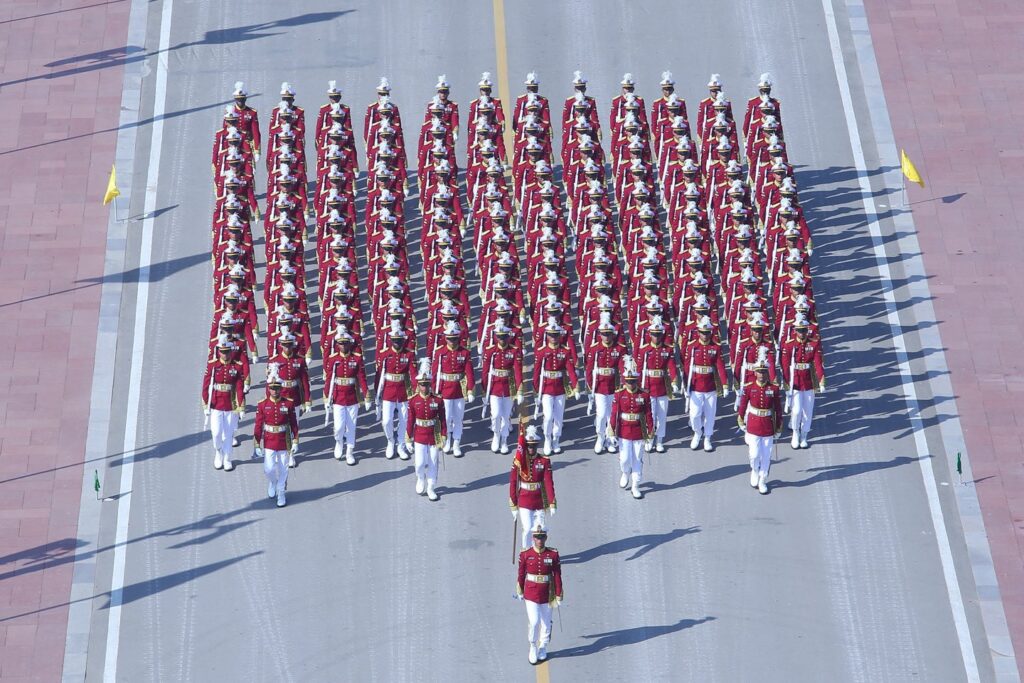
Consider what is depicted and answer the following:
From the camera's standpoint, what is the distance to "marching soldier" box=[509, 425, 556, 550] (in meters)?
36.3

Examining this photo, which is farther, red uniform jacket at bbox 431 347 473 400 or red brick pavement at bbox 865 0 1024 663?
red brick pavement at bbox 865 0 1024 663

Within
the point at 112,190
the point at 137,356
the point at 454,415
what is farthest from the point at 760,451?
the point at 112,190

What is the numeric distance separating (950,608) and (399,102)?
58.1 ft

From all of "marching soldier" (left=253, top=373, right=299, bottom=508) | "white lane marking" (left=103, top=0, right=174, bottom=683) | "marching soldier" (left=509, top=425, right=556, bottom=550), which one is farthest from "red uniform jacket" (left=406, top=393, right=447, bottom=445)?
"white lane marking" (left=103, top=0, right=174, bottom=683)

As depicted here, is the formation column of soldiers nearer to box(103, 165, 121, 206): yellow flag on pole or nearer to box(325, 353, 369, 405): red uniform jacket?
box(325, 353, 369, 405): red uniform jacket

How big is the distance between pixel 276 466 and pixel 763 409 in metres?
8.31

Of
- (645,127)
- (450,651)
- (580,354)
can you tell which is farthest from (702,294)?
(450,651)

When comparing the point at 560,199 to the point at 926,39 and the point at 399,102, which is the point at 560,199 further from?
the point at 926,39

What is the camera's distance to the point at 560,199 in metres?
45.0

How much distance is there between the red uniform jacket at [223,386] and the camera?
38.3 m

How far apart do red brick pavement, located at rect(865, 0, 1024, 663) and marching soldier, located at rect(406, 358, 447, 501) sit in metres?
9.41

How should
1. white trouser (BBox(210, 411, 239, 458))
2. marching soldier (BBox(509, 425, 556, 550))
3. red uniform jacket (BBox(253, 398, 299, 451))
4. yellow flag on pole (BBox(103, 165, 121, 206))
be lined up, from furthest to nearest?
yellow flag on pole (BBox(103, 165, 121, 206))
white trouser (BBox(210, 411, 239, 458))
red uniform jacket (BBox(253, 398, 299, 451))
marching soldier (BBox(509, 425, 556, 550))

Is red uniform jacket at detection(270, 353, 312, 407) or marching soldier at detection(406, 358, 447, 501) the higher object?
red uniform jacket at detection(270, 353, 312, 407)

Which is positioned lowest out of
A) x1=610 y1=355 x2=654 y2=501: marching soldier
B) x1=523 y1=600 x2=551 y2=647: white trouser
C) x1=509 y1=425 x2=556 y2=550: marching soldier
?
x1=523 y1=600 x2=551 y2=647: white trouser
